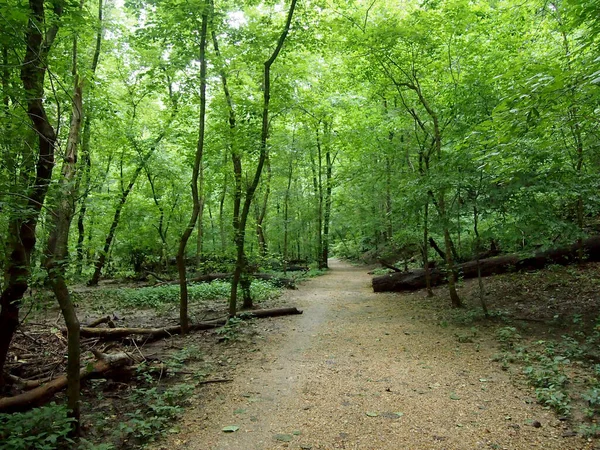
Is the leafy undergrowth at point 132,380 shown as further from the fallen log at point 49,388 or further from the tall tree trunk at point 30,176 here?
the tall tree trunk at point 30,176

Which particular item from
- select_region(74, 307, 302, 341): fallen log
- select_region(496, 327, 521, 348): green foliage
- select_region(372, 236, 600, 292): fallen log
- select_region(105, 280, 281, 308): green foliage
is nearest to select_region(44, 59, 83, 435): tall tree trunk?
select_region(74, 307, 302, 341): fallen log

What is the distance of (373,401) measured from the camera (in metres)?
4.72

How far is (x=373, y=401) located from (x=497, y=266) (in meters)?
9.15

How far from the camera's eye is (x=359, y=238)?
29719 mm

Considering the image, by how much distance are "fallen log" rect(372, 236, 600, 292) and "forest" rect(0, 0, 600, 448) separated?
0.10 metres

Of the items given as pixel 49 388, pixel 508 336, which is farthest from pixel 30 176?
pixel 508 336

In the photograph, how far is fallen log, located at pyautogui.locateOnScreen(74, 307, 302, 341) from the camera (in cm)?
709

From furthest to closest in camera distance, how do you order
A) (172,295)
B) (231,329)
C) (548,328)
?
(172,295) < (231,329) < (548,328)

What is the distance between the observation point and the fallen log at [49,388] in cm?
422

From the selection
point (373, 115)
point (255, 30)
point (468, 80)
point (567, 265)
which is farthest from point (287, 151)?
point (567, 265)

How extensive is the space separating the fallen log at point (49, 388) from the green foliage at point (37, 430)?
0.31 meters

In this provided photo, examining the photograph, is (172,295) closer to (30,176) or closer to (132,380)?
(132,380)

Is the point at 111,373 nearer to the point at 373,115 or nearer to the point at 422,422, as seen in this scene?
the point at 422,422

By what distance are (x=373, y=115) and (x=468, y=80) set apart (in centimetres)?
686
